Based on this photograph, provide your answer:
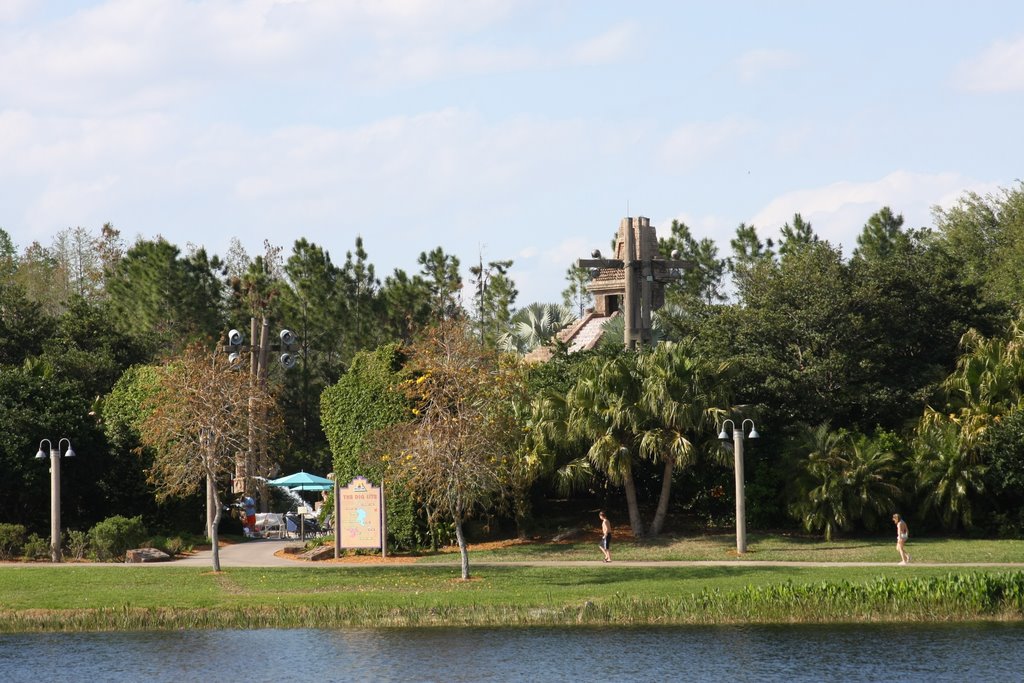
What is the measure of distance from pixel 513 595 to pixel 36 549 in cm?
1528

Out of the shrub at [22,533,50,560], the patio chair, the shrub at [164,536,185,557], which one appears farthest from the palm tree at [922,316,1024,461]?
the shrub at [22,533,50,560]

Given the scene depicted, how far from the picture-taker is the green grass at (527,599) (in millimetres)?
25766

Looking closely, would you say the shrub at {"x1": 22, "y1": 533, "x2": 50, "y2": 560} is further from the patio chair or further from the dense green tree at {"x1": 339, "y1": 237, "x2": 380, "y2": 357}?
the dense green tree at {"x1": 339, "y1": 237, "x2": 380, "y2": 357}

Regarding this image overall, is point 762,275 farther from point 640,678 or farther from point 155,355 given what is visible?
point 155,355

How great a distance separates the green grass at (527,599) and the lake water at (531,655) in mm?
593

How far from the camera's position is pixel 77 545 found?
119 feet

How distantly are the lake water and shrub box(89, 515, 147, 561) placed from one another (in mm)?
9976

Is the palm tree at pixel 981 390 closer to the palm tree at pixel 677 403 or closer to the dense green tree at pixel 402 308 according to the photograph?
the palm tree at pixel 677 403

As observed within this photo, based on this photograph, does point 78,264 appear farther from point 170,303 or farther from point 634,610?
point 634,610

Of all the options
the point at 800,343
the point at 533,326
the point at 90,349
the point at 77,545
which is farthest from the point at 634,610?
the point at 90,349

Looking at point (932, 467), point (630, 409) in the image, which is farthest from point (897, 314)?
point (630, 409)

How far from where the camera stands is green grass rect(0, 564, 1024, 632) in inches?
1014

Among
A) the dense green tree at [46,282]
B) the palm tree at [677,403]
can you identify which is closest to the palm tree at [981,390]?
the palm tree at [677,403]

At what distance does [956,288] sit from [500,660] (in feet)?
85.1
